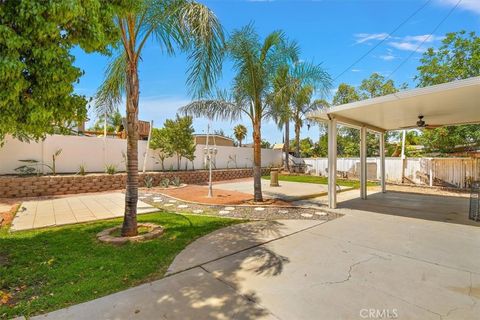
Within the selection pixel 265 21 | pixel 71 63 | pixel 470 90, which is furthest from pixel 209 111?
pixel 470 90

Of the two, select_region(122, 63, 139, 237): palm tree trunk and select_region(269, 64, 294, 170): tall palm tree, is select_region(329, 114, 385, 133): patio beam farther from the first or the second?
select_region(122, 63, 139, 237): palm tree trunk

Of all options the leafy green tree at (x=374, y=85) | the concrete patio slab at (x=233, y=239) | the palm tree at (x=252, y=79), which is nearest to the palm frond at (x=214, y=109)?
the palm tree at (x=252, y=79)

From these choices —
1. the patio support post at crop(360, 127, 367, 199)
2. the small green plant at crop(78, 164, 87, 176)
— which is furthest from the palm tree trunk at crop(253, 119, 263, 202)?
the small green plant at crop(78, 164, 87, 176)

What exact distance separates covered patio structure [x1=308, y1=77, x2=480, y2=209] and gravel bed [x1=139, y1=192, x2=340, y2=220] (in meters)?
1.32

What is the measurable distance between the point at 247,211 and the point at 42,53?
6345mm

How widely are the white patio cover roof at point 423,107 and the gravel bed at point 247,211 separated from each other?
3.18 m

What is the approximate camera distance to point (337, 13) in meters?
10.8

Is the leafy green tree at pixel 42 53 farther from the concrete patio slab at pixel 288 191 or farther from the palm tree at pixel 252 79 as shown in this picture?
the concrete patio slab at pixel 288 191

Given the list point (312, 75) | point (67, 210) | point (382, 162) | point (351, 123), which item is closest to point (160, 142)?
point (67, 210)

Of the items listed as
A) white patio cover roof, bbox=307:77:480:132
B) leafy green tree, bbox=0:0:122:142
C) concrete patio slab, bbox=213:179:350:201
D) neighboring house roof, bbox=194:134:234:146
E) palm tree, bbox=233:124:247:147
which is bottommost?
concrete patio slab, bbox=213:179:350:201

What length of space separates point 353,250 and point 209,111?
6.83m

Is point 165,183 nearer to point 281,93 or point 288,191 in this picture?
point 288,191

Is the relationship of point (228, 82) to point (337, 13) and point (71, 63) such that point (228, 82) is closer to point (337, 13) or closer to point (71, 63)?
point (337, 13)

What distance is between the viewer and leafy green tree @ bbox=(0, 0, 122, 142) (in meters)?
2.43
